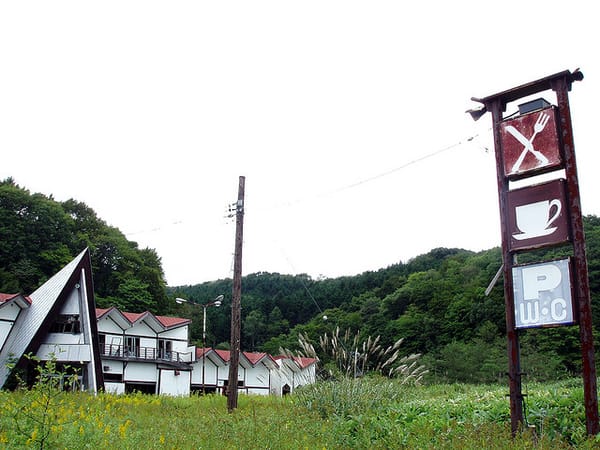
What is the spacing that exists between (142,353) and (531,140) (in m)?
35.7

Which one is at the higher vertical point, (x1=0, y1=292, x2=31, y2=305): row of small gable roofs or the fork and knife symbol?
the fork and knife symbol

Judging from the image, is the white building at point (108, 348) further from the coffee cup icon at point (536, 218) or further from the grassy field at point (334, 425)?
the coffee cup icon at point (536, 218)

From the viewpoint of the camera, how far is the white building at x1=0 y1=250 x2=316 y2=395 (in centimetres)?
2239

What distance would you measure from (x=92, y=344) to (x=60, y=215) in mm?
36216

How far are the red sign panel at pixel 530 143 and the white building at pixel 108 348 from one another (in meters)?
6.81

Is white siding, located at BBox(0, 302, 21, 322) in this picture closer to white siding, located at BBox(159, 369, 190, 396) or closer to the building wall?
the building wall

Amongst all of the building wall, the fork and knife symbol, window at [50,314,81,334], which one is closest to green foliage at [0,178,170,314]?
the building wall

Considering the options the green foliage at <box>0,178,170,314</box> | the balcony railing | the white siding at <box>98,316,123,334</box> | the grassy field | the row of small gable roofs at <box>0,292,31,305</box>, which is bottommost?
the balcony railing

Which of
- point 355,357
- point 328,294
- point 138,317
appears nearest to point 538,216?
point 355,357

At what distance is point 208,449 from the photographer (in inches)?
298

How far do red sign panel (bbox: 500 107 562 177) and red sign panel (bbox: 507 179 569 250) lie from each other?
0.33m

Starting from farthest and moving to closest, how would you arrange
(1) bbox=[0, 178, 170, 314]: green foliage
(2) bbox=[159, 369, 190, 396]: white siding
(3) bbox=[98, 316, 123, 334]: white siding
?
(1) bbox=[0, 178, 170, 314]: green foliage → (2) bbox=[159, 369, 190, 396]: white siding → (3) bbox=[98, 316, 123, 334]: white siding

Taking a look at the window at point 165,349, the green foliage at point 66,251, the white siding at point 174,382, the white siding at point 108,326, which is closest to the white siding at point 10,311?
the white siding at point 108,326

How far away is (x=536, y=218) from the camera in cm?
848
